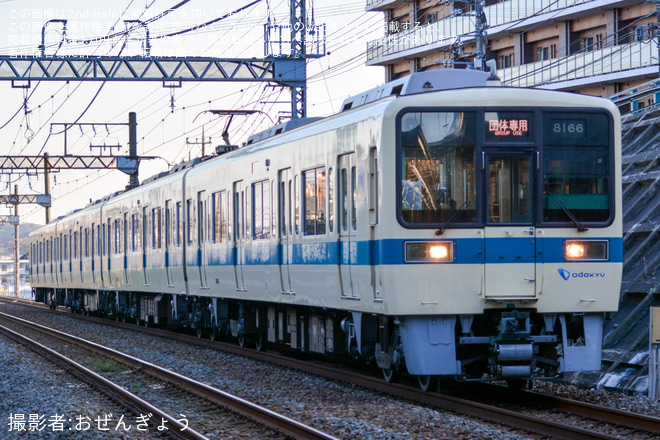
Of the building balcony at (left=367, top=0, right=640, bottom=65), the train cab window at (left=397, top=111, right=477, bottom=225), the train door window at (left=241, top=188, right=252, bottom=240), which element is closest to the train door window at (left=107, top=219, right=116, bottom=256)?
the train door window at (left=241, top=188, right=252, bottom=240)

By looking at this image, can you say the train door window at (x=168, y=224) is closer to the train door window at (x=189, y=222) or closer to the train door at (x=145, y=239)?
the train door window at (x=189, y=222)

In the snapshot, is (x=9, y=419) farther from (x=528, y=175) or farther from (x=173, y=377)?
(x=528, y=175)

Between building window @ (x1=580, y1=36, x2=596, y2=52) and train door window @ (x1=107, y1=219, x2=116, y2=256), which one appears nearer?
train door window @ (x1=107, y1=219, x2=116, y2=256)

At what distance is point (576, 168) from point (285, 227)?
4.44 metres

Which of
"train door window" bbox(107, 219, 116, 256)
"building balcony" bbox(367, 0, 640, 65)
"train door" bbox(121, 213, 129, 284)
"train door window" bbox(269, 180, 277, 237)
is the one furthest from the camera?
"building balcony" bbox(367, 0, 640, 65)

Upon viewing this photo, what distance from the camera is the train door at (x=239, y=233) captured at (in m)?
15.4

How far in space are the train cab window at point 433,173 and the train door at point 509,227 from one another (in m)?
0.21

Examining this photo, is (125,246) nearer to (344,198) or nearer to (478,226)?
(344,198)

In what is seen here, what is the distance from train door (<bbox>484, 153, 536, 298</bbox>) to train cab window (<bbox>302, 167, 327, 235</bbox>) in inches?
97.6

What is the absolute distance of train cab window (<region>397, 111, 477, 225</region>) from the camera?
9922 millimetres

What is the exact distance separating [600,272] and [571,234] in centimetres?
48

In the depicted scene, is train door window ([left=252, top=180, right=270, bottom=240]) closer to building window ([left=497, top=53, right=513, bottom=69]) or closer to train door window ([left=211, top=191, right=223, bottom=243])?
train door window ([left=211, top=191, right=223, bottom=243])

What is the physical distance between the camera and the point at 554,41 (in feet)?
125

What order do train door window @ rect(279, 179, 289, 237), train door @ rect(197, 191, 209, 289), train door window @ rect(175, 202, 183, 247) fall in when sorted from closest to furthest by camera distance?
train door window @ rect(279, 179, 289, 237), train door @ rect(197, 191, 209, 289), train door window @ rect(175, 202, 183, 247)
